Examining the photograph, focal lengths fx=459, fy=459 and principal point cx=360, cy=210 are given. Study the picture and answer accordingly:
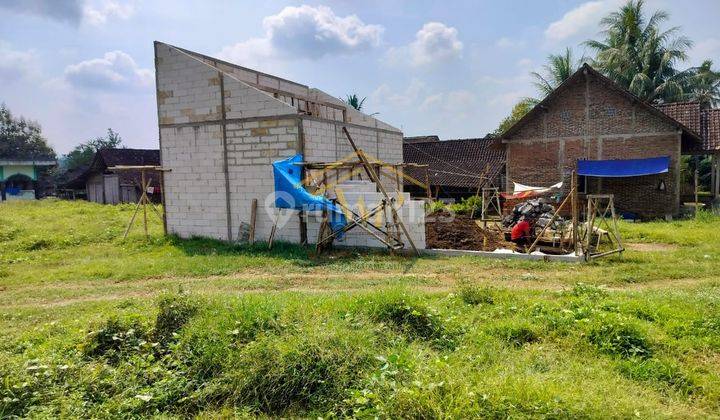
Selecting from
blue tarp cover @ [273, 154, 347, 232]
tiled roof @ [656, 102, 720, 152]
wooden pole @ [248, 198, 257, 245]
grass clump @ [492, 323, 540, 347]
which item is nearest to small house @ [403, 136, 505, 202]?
tiled roof @ [656, 102, 720, 152]

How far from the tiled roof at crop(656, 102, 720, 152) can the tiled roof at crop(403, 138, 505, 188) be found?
7924 mm

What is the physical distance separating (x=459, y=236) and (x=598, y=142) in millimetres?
9716

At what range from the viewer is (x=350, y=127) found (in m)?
13.8

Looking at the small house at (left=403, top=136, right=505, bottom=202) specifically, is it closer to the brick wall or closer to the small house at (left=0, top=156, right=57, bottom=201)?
Answer: the brick wall

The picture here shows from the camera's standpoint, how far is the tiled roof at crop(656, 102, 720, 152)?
17.7 metres

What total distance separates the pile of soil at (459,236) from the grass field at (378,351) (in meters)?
3.15

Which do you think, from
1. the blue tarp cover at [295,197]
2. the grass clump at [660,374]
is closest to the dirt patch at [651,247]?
the blue tarp cover at [295,197]

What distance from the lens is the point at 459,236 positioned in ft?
39.1

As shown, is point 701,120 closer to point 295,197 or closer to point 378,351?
point 295,197

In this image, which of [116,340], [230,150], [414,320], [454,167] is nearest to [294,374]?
[414,320]

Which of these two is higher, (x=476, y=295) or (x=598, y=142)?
(x=598, y=142)

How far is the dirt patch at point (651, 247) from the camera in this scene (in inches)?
413

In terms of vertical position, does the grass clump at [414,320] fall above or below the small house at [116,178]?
below

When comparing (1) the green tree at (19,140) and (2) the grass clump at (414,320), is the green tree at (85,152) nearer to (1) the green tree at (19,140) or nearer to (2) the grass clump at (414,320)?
(1) the green tree at (19,140)
